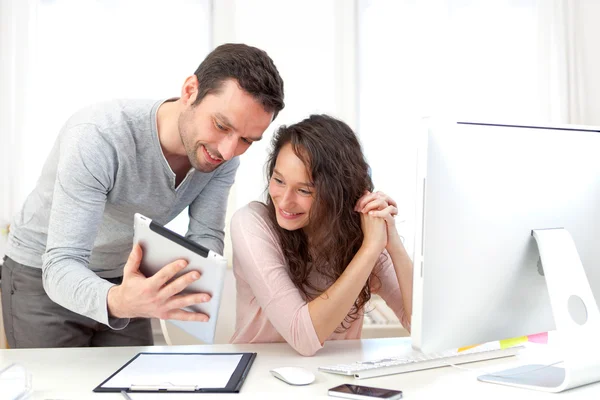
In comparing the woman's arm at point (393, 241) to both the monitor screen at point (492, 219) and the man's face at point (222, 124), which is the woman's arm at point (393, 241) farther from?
the monitor screen at point (492, 219)

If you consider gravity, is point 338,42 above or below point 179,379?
above

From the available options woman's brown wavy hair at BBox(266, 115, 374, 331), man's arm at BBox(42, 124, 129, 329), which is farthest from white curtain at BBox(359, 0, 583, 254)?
man's arm at BBox(42, 124, 129, 329)

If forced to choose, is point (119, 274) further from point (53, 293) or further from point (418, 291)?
point (418, 291)

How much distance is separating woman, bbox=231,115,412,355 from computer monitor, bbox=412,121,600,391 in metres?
0.40

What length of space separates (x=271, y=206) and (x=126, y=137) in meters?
0.44

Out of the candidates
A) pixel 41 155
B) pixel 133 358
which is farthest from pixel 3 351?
pixel 41 155

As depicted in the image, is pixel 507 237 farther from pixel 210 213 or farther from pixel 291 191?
pixel 210 213

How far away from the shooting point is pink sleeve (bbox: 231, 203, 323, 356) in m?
1.35

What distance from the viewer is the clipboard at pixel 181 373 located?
1070 mm

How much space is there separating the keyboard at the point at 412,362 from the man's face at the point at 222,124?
0.62 meters

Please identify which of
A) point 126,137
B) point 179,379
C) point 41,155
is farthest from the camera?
point 41,155

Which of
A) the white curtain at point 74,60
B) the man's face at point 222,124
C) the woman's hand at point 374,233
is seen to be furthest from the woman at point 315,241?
the white curtain at point 74,60

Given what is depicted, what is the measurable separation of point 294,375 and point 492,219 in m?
0.47

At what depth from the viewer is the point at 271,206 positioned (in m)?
1.70
